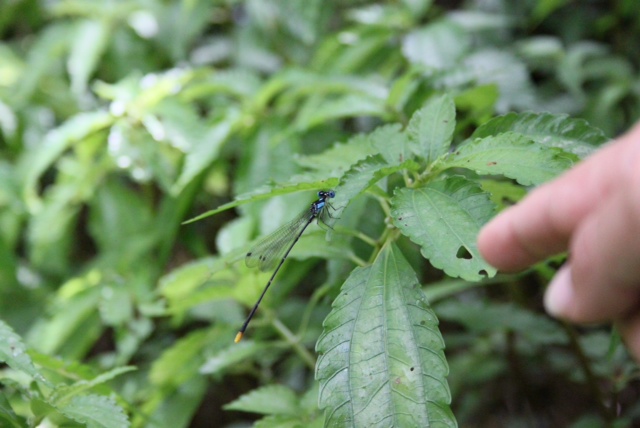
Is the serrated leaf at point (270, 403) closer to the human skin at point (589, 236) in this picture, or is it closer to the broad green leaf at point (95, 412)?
the broad green leaf at point (95, 412)

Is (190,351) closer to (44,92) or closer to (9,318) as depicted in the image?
(9,318)

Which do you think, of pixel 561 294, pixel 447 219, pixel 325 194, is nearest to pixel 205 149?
pixel 325 194

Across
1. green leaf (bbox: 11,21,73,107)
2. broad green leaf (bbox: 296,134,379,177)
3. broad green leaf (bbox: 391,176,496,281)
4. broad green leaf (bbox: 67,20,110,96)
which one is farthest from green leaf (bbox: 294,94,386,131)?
green leaf (bbox: 11,21,73,107)

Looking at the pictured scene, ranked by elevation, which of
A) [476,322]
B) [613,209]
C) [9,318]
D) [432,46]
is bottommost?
[476,322]

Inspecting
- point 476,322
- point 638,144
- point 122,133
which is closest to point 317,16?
point 122,133

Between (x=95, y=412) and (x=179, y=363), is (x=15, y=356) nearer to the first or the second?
(x=95, y=412)

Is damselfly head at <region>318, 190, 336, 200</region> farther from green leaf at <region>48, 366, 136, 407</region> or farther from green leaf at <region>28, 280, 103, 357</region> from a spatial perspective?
green leaf at <region>28, 280, 103, 357</region>

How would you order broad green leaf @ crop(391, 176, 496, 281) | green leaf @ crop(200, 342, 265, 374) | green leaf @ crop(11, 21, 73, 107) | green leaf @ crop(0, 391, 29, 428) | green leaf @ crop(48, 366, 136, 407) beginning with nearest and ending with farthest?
broad green leaf @ crop(391, 176, 496, 281)
green leaf @ crop(0, 391, 29, 428)
green leaf @ crop(48, 366, 136, 407)
green leaf @ crop(200, 342, 265, 374)
green leaf @ crop(11, 21, 73, 107)
